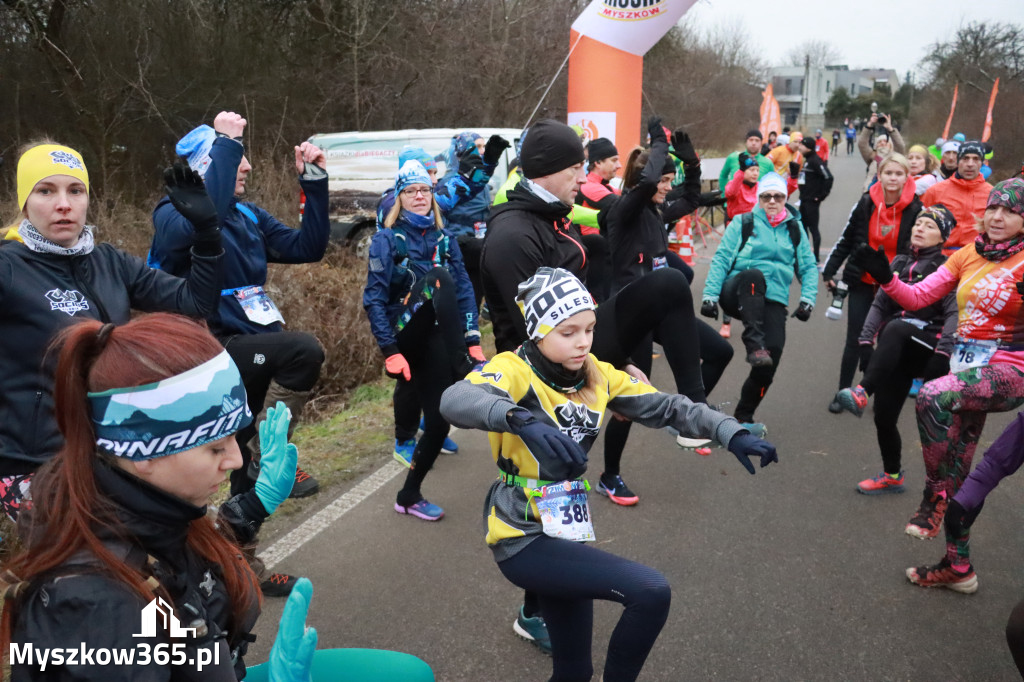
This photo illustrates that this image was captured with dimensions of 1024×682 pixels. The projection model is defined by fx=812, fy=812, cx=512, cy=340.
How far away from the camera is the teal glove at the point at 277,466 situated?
7.10 ft

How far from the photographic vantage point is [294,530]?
4.66 metres

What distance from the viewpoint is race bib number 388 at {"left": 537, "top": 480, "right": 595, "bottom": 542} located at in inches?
106

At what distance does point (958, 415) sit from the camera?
4258mm

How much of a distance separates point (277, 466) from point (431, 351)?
8.62 feet

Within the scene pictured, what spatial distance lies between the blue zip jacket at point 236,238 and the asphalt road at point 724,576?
4.70ft

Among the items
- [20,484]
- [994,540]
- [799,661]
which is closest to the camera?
[20,484]

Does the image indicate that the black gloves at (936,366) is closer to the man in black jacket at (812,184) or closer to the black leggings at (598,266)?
the black leggings at (598,266)

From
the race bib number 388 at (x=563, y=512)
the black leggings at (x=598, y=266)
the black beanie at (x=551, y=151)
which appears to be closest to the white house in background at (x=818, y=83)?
the black leggings at (x=598, y=266)

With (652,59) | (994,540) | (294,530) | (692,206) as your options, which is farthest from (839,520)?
(652,59)

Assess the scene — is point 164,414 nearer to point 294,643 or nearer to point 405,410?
point 294,643

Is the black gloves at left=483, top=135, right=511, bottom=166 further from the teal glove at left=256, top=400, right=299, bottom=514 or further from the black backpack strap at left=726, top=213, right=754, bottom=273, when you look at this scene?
the teal glove at left=256, top=400, right=299, bottom=514

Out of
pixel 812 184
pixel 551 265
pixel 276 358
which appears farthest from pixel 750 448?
pixel 812 184

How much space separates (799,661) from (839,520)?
1649 millimetres

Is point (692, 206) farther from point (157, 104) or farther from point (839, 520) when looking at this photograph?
point (157, 104)
